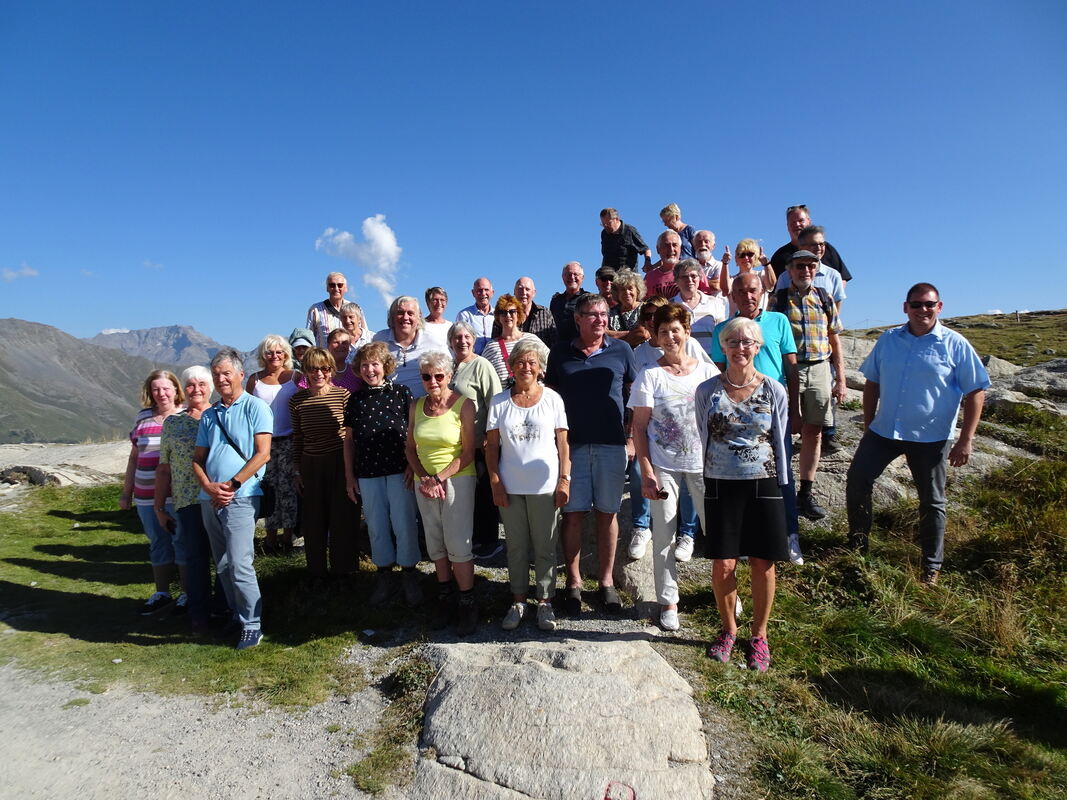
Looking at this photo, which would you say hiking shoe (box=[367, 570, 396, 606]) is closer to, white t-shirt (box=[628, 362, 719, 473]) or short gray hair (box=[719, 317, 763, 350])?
white t-shirt (box=[628, 362, 719, 473])

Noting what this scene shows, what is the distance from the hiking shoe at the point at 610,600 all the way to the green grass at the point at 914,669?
716mm

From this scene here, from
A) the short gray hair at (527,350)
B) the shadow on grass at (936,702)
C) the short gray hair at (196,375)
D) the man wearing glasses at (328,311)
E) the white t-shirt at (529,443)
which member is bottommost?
the shadow on grass at (936,702)

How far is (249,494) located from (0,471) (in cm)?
1202

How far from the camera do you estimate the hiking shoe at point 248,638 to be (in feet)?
18.1

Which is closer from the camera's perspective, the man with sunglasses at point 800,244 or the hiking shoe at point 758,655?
the hiking shoe at point 758,655

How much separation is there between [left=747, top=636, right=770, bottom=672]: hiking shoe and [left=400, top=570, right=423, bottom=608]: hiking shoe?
10.6 feet

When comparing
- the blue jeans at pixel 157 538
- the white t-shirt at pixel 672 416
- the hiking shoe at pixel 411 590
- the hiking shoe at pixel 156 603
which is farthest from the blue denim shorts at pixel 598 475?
the hiking shoe at pixel 156 603

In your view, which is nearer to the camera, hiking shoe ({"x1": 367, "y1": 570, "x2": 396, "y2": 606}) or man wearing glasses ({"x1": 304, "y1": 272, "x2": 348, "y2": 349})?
hiking shoe ({"x1": 367, "y1": 570, "x2": 396, "y2": 606})

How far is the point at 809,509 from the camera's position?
23.4 ft

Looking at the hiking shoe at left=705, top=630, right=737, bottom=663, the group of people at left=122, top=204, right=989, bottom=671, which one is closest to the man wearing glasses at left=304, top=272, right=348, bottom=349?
the group of people at left=122, top=204, right=989, bottom=671

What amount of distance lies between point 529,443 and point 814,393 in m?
3.77

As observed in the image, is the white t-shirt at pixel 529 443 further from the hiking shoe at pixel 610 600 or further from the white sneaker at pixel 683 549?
the white sneaker at pixel 683 549

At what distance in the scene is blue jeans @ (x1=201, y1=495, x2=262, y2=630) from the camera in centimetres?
537

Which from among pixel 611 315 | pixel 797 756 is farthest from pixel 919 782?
pixel 611 315
